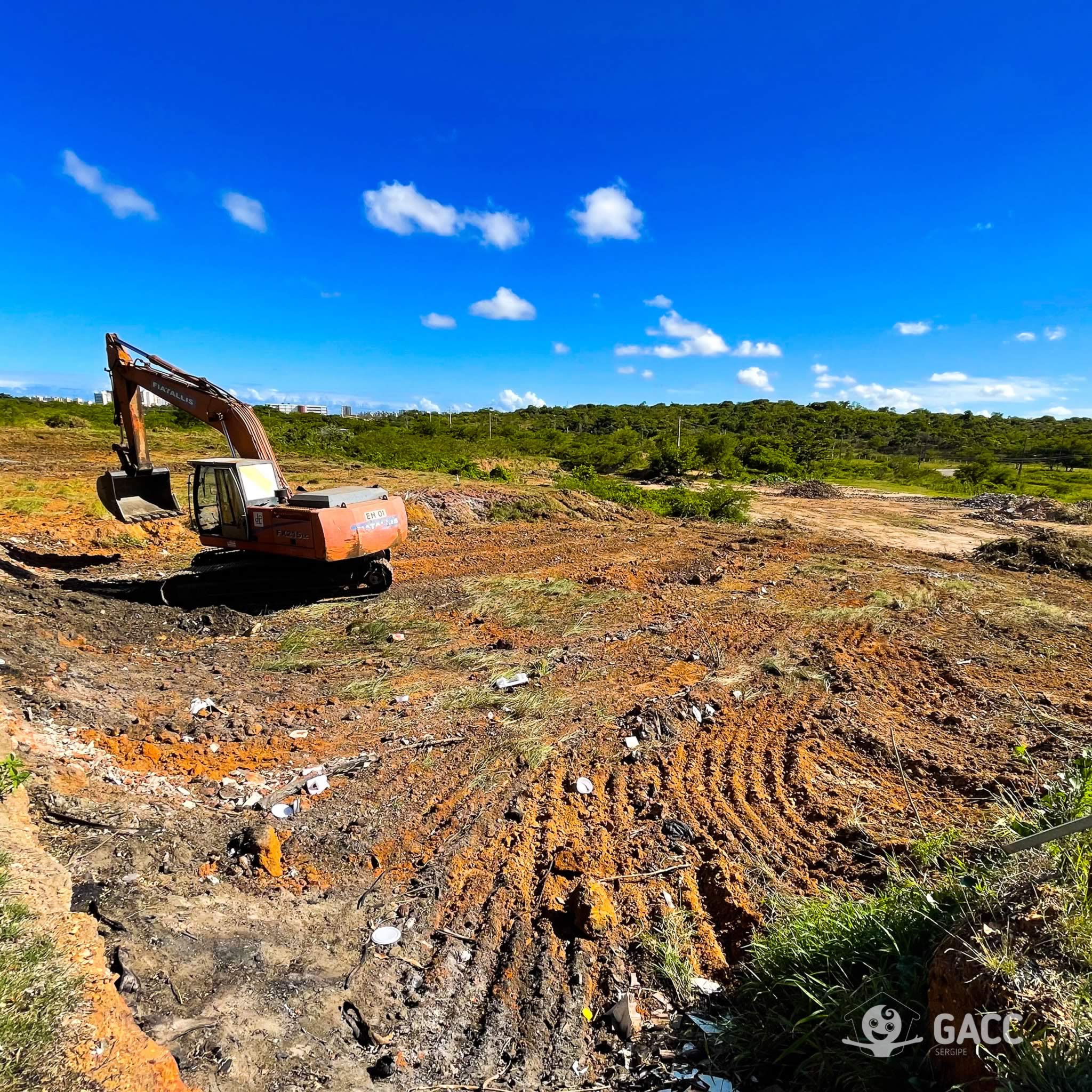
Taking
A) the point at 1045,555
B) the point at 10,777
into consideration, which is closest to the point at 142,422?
the point at 10,777

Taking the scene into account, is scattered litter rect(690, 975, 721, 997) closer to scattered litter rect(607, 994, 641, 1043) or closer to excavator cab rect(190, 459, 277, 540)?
scattered litter rect(607, 994, 641, 1043)

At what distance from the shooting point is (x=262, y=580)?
8.97 metres

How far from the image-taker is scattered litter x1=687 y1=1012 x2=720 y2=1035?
2709 millimetres

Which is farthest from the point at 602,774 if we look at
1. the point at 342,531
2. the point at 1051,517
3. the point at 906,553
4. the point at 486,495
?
the point at 1051,517

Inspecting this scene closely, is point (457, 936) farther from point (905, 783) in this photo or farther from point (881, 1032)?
point (905, 783)

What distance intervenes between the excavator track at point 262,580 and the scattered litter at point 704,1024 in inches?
→ 288

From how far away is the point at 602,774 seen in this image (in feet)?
15.4

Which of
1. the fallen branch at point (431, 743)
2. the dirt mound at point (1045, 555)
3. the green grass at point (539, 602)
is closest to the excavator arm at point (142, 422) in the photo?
the green grass at point (539, 602)

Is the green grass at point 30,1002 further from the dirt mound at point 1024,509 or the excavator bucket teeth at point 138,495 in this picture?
the dirt mound at point 1024,509

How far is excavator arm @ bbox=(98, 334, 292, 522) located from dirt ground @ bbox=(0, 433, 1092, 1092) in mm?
1801

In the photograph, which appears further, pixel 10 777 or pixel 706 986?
pixel 10 777

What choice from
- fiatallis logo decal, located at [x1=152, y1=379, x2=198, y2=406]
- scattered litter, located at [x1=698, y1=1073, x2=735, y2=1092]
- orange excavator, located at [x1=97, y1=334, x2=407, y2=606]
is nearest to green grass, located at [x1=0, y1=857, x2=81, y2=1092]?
scattered litter, located at [x1=698, y1=1073, x2=735, y2=1092]

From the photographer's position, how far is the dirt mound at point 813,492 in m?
25.1

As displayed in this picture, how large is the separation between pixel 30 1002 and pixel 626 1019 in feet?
8.00
